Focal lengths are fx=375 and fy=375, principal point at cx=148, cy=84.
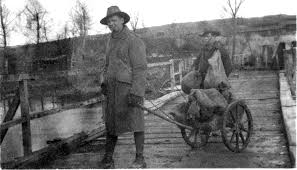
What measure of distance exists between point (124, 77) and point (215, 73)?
1.49 meters

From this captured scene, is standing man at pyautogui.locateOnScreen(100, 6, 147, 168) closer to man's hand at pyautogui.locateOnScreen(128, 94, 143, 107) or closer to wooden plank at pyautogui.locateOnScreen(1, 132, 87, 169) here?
man's hand at pyautogui.locateOnScreen(128, 94, 143, 107)

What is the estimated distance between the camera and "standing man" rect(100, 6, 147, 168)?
A: 14.1 feet

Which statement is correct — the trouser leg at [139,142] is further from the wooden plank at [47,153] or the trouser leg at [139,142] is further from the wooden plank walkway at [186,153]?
the wooden plank at [47,153]

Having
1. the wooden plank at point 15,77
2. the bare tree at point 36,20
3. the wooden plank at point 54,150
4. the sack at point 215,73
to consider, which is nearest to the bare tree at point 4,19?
the bare tree at point 36,20

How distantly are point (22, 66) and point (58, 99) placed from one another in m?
10.1

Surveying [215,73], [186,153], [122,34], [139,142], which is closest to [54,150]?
[139,142]

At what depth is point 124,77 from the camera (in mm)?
4293

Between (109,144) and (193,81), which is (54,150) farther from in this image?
(193,81)

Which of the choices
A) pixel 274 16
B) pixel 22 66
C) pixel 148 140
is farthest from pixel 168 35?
pixel 148 140

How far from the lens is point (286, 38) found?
30.8 meters

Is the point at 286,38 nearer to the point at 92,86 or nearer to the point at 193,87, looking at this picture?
the point at 92,86

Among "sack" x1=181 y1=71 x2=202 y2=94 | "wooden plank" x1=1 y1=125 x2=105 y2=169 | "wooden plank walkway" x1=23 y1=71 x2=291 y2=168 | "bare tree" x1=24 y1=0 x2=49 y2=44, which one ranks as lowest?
"wooden plank walkway" x1=23 y1=71 x2=291 y2=168

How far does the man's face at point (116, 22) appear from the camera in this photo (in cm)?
429

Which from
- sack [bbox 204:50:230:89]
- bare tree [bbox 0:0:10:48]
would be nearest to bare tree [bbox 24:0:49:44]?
bare tree [bbox 0:0:10:48]
